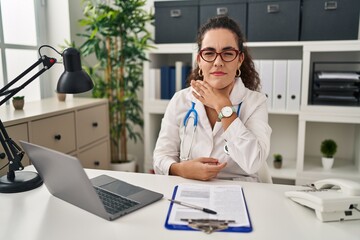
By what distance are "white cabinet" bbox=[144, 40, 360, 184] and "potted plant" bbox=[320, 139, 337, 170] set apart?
0.05m

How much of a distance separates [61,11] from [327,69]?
2201 mm

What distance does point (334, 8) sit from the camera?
2215 mm

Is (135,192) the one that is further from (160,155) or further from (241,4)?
(241,4)

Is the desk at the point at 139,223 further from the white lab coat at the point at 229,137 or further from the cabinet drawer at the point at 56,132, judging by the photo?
the cabinet drawer at the point at 56,132

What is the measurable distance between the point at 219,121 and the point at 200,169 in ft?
0.96

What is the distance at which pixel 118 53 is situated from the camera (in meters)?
2.65

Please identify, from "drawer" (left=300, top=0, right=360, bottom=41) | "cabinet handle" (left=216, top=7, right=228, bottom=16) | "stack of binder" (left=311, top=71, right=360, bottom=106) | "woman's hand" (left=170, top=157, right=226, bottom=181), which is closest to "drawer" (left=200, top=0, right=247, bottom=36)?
"cabinet handle" (left=216, top=7, right=228, bottom=16)

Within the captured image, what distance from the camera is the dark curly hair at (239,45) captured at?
1487 mm

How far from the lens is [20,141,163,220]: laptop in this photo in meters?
0.88

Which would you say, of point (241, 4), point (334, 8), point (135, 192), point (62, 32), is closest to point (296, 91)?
point (334, 8)

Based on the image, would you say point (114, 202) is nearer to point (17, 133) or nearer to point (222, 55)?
point (222, 55)

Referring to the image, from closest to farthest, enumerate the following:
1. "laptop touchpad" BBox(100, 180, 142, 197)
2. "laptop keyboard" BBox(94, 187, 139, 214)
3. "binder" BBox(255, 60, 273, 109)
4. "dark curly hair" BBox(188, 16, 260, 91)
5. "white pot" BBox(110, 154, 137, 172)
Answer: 1. "laptop keyboard" BBox(94, 187, 139, 214)
2. "laptop touchpad" BBox(100, 180, 142, 197)
3. "dark curly hair" BBox(188, 16, 260, 91)
4. "binder" BBox(255, 60, 273, 109)
5. "white pot" BBox(110, 154, 137, 172)

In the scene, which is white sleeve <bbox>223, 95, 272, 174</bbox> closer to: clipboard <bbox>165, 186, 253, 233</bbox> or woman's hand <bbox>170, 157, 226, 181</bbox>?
woman's hand <bbox>170, 157, 226, 181</bbox>

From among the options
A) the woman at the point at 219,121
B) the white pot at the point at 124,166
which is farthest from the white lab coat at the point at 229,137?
the white pot at the point at 124,166
